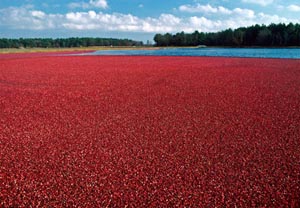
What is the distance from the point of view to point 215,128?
21.9 ft

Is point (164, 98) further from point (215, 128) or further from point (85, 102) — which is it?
point (215, 128)

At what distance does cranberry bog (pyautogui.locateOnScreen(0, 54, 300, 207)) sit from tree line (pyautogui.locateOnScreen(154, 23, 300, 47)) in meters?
92.2

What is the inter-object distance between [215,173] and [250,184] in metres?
0.57

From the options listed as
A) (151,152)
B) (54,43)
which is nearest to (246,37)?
(151,152)

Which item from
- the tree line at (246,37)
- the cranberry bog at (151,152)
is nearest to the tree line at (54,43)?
the tree line at (246,37)

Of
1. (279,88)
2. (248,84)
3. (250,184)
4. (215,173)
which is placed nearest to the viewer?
(250,184)

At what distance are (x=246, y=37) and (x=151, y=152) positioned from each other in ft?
371

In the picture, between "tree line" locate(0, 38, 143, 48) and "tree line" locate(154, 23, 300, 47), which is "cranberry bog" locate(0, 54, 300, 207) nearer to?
"tree line" locate(154, 23, 300, 47)

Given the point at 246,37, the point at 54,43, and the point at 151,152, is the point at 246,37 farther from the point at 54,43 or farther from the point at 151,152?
the point at 54,43

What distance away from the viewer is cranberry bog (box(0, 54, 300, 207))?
12.4 feet

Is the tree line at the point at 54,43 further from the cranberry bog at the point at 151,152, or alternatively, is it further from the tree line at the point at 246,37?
the cranberry bog at the point at 151,152

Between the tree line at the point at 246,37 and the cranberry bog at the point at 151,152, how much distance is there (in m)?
92.2

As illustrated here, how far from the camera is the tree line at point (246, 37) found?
90438mm

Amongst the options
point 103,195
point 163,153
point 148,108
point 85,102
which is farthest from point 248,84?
point 103,195
